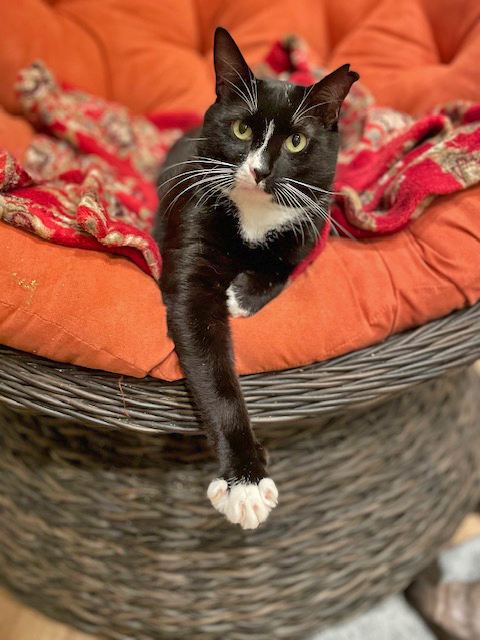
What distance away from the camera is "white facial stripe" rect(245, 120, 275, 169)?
2.64 feet

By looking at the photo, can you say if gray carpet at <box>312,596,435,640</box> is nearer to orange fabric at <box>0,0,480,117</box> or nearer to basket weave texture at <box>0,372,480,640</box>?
basket weave texture at <box>0,372,480,640</box>

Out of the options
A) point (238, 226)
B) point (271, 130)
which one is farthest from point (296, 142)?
point (238, 226)

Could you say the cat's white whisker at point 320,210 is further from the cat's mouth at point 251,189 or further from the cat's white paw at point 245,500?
the cat's white paw at point 245,500

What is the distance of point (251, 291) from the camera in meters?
0.90

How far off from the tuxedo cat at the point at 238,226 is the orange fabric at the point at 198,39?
Result: 0.63 meters

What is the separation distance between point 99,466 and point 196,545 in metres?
0.22

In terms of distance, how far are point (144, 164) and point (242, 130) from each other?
0.71m

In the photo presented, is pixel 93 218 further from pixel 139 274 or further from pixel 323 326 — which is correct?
pixel 323 326

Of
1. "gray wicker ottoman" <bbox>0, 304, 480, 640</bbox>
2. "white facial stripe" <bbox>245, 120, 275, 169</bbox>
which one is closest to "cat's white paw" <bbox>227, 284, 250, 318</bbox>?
"gray wicker ottoman" <bbox>0, 304, 480, 640</bbox>

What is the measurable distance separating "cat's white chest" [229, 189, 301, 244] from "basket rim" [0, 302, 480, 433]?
225 mm

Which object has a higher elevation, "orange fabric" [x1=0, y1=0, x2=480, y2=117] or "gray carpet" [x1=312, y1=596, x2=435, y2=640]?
"orange fabric" [x1=0, y1=0, x2=480, y2=117]

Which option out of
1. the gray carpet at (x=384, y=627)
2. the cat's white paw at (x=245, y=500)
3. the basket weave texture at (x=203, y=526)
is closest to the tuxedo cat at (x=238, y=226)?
the cat's white paw at (x=245, y=500)

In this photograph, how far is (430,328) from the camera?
95 cm

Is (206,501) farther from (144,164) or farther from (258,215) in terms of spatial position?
(144,164)
